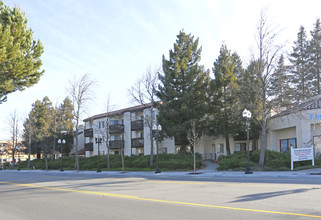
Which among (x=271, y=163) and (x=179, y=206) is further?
(x=271, y=163)

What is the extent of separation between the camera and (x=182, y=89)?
119 feet

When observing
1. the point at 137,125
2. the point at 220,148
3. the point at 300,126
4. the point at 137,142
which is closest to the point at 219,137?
the point at 220,148

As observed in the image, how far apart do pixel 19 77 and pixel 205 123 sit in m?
23.4

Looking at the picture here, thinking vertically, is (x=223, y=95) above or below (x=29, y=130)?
above

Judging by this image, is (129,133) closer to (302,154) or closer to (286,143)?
(286,143)

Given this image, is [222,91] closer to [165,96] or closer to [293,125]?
[165,96]

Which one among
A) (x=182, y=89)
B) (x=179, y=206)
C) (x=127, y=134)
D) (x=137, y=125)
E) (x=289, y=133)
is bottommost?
(x=179, y=206)

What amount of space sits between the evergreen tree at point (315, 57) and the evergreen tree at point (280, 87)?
1084 inches

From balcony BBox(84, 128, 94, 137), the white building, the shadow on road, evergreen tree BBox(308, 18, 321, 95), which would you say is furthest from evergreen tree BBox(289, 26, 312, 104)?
the shadow on road

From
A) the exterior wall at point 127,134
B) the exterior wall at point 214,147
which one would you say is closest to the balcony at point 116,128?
the exterior wall at point 127,134

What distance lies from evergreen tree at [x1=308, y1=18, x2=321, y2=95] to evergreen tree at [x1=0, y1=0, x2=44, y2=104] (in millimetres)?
44666

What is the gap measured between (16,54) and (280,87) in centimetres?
1969

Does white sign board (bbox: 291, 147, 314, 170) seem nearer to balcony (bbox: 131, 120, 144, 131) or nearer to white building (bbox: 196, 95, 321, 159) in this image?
white building (bbox: 196, 95, 321, 159)

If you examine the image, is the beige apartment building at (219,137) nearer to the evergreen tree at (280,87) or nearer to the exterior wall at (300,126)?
the exterior wall at (300,126)
